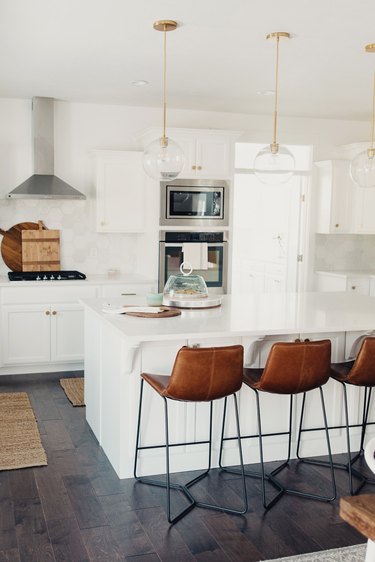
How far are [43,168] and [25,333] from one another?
159 cm

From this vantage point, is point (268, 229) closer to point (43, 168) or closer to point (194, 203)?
point (194, 203)

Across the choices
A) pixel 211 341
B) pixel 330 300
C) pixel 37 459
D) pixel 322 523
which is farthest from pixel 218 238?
pixel 322 523

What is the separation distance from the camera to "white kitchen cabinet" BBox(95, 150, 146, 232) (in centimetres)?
604

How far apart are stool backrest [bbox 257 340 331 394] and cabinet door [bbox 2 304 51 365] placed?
115 inches

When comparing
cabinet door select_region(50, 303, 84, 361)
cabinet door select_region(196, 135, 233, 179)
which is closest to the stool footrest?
cabinet door select_region(50, 303, 84, 361)

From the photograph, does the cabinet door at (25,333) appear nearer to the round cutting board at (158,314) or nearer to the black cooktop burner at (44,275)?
the black cooktop burner at (44,275)

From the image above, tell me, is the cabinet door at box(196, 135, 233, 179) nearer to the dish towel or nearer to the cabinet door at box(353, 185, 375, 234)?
the dish towel

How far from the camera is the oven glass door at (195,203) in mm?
6055

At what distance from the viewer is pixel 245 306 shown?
423 cm

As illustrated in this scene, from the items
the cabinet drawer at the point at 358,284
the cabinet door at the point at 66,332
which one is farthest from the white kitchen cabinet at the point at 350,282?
the cabinet door at the point at 66,332

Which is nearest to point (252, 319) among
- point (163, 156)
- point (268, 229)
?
point (163, 156)

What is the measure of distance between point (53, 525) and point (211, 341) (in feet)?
4.21

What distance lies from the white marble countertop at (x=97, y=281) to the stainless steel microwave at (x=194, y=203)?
59cm

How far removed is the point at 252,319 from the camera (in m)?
3.72
